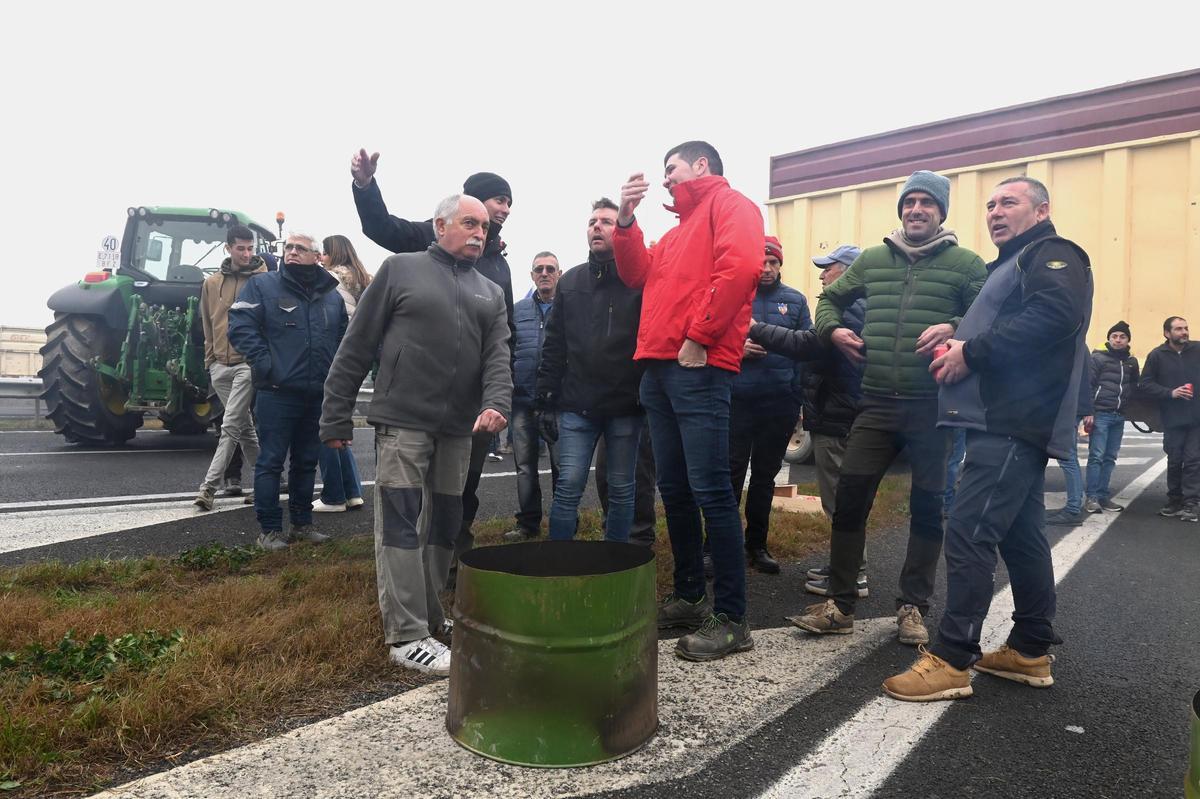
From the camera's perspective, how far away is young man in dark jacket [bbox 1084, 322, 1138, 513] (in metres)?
7.32

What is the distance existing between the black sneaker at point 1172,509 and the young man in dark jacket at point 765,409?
4.52 metres

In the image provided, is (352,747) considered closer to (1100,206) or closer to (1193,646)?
(1193,646)

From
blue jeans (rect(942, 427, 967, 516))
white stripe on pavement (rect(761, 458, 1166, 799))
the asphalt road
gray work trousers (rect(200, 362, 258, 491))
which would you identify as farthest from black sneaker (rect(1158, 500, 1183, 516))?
gray work trousers (rect(200, 362, 258, 491))

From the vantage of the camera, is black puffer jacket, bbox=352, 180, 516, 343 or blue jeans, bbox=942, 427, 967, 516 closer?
black puffer jacket, bbox=352, 180, 516, 343

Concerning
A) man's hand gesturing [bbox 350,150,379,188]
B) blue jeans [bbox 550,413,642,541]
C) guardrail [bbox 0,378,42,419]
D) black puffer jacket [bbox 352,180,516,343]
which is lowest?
blue jeans [bbox 550,413,642,541]

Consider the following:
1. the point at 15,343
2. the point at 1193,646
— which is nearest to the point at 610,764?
the point at 1193,646

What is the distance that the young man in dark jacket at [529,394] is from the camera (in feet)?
16.4

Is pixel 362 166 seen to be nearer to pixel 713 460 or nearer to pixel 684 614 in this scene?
pixel 713 460

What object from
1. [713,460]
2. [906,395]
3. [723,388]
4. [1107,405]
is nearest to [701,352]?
[723,388]

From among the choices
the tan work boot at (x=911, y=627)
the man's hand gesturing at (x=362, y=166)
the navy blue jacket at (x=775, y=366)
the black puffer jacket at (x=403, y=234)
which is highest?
the man's hand gesturing at (x=362, y=166)

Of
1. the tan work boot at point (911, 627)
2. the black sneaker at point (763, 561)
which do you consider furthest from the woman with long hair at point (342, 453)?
the tan work boot at point (911, 627)

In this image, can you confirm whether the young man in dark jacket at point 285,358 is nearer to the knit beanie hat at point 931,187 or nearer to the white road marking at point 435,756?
the white road marking at point 435,756

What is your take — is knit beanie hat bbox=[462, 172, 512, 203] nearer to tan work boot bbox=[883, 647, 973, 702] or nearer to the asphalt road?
the asphalt road

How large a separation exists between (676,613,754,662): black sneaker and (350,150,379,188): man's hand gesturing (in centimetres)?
226
